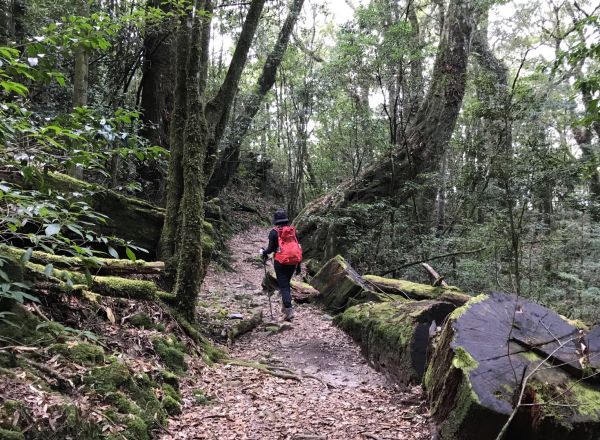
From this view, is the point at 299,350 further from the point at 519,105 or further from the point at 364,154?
the point at 364,154

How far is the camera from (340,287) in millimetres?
9383

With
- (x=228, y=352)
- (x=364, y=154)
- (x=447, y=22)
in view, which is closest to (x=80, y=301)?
(x=228, y=352)

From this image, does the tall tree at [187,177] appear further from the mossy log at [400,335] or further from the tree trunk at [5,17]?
the tree trunk at [5,17]

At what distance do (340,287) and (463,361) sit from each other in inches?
227

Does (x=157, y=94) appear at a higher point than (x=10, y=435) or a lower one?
higher

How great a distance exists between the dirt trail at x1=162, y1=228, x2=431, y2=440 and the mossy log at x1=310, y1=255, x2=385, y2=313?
1027 millimetres

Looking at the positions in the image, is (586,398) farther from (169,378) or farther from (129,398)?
(169,378)

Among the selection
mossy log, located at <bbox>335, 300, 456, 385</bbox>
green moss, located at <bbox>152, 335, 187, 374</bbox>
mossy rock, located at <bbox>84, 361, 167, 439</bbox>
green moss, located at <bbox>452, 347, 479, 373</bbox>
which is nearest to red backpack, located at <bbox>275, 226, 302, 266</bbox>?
mossy log, located at <bbox>335, 300, 456, 385</bbox>

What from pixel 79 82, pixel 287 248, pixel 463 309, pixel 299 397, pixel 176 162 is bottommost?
pixel 299 397

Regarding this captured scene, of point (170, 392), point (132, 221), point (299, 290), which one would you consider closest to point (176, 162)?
point (132, 221)

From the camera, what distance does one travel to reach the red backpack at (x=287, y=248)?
854cm

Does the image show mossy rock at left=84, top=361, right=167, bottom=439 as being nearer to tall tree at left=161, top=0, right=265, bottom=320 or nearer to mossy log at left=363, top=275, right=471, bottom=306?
tall tree at left=161, top=0, right=265, bottom=320

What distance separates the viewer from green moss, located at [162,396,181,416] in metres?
4.17

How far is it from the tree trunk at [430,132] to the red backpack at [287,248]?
5639mm
